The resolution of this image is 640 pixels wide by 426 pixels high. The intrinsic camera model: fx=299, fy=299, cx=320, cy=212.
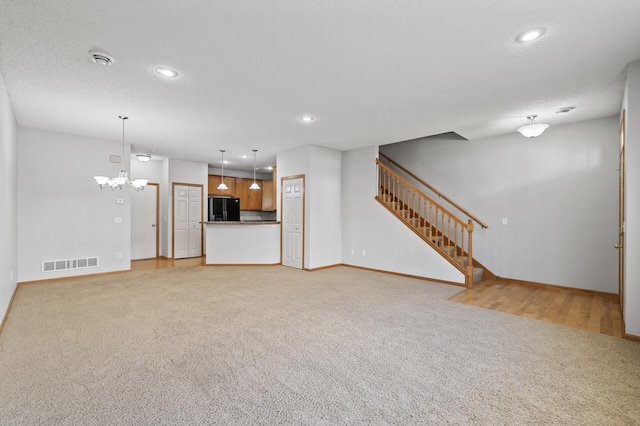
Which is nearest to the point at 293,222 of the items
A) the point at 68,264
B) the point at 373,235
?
the point at 373,235

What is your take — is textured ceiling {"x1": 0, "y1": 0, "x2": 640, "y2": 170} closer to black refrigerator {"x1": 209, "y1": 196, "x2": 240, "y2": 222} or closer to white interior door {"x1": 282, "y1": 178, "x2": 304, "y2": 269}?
white interior door {"x1": 282, "y1": 178, "x2": 304, "y2": 269}

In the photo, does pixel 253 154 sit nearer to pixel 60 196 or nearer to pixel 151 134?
pixel 151 134

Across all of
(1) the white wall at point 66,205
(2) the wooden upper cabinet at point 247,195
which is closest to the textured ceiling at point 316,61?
(1) the white wall at point 66,205

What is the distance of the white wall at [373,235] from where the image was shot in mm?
5617

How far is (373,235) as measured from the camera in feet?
21.2

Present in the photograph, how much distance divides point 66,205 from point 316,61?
544 centimetres

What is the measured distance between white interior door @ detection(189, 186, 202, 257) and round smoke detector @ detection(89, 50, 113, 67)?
579cm

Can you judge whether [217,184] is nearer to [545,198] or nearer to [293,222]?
[293,222]

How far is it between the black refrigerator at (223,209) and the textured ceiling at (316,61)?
396 centimetres

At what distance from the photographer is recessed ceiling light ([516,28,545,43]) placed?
239cm

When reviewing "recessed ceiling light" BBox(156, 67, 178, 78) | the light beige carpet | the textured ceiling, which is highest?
the textured ceiling

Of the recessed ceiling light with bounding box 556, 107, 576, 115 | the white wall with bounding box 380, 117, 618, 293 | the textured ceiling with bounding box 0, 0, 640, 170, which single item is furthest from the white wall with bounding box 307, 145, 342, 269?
the recessed ceiling light with bounding box 556, 107, 576, 115

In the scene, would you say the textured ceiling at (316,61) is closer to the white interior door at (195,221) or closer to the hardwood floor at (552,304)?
the hardwood floor at (552,304)

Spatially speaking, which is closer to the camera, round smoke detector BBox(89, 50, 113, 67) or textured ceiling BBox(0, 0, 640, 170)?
textured ceiling BBox(0, 0, 640, 170)
